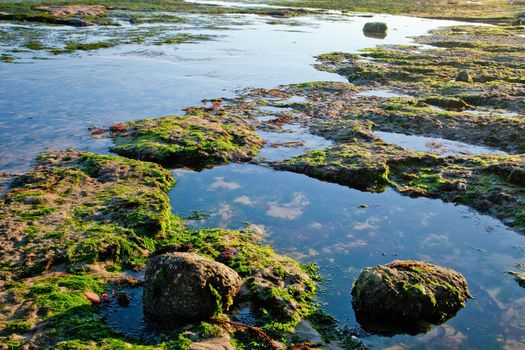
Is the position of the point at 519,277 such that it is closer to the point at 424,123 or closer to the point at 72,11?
the point at 424,123

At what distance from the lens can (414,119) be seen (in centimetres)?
1878

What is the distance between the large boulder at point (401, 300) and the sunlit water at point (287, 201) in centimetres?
25

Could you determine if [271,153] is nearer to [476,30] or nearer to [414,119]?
[414,119]

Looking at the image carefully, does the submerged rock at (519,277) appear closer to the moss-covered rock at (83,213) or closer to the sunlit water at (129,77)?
the moss-covered rock at (83,213)

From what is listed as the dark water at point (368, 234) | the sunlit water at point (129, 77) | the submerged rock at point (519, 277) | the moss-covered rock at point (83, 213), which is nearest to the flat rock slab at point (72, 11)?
the sunlit water at point (129, 77)

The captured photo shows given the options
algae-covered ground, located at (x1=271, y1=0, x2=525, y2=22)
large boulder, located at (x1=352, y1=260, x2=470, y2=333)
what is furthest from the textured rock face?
algae-covered ground, located at (x1=271, y1=0, x2=525, y2=22)

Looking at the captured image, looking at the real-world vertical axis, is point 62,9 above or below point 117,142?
above

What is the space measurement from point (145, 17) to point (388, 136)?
46.2 metres

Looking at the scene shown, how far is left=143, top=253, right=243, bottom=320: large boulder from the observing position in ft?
25.2

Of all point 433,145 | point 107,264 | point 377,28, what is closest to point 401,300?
point 107,264

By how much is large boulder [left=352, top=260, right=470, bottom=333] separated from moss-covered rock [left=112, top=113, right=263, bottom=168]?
769 cm

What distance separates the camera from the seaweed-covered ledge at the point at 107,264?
7402 millimetres

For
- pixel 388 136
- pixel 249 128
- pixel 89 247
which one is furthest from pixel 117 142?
pixel 388 136

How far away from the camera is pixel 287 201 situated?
12.4m
